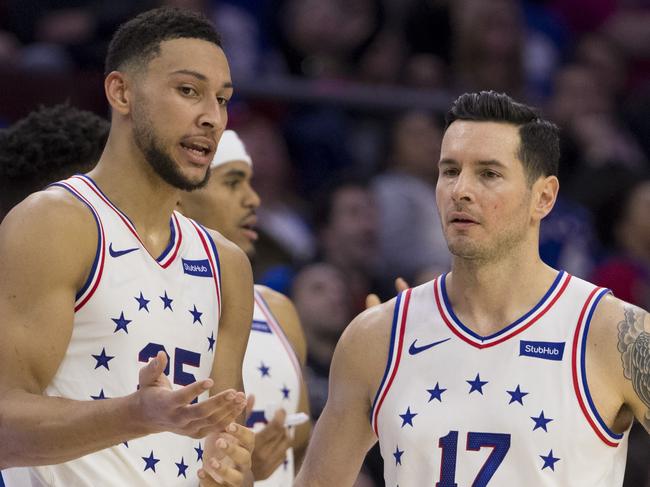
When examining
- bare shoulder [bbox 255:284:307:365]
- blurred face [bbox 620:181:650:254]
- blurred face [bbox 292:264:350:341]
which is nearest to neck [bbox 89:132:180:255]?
bare shoulder [bbox 255:284:307:365]

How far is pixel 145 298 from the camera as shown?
176 inches

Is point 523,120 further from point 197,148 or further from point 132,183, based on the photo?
point 132,183

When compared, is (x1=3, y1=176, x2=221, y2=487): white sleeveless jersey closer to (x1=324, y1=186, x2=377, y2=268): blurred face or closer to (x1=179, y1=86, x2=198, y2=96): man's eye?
(x1=179, y1=86, x2=198, y2=96): man's eye

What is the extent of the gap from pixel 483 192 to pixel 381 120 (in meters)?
5.12

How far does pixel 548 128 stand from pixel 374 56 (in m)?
5.48

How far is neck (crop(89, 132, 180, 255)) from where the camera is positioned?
15.1 feet

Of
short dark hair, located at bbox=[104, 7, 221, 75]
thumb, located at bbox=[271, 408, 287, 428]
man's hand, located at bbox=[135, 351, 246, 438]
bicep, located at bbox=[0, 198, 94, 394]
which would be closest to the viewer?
→ man's hand, located at bbox=[135, 351, 246, 438]

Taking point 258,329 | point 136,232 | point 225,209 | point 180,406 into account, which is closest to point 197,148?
point 136,232

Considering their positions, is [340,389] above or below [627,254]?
below

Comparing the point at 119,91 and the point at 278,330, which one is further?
the point at 278,330

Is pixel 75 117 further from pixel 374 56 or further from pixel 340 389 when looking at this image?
pixel 374 56

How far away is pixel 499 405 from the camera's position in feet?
15.0

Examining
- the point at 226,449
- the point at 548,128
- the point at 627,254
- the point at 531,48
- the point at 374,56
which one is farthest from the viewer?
the point at 531,48

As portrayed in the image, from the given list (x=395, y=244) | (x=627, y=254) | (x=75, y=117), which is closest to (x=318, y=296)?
(x=395, y=244)
